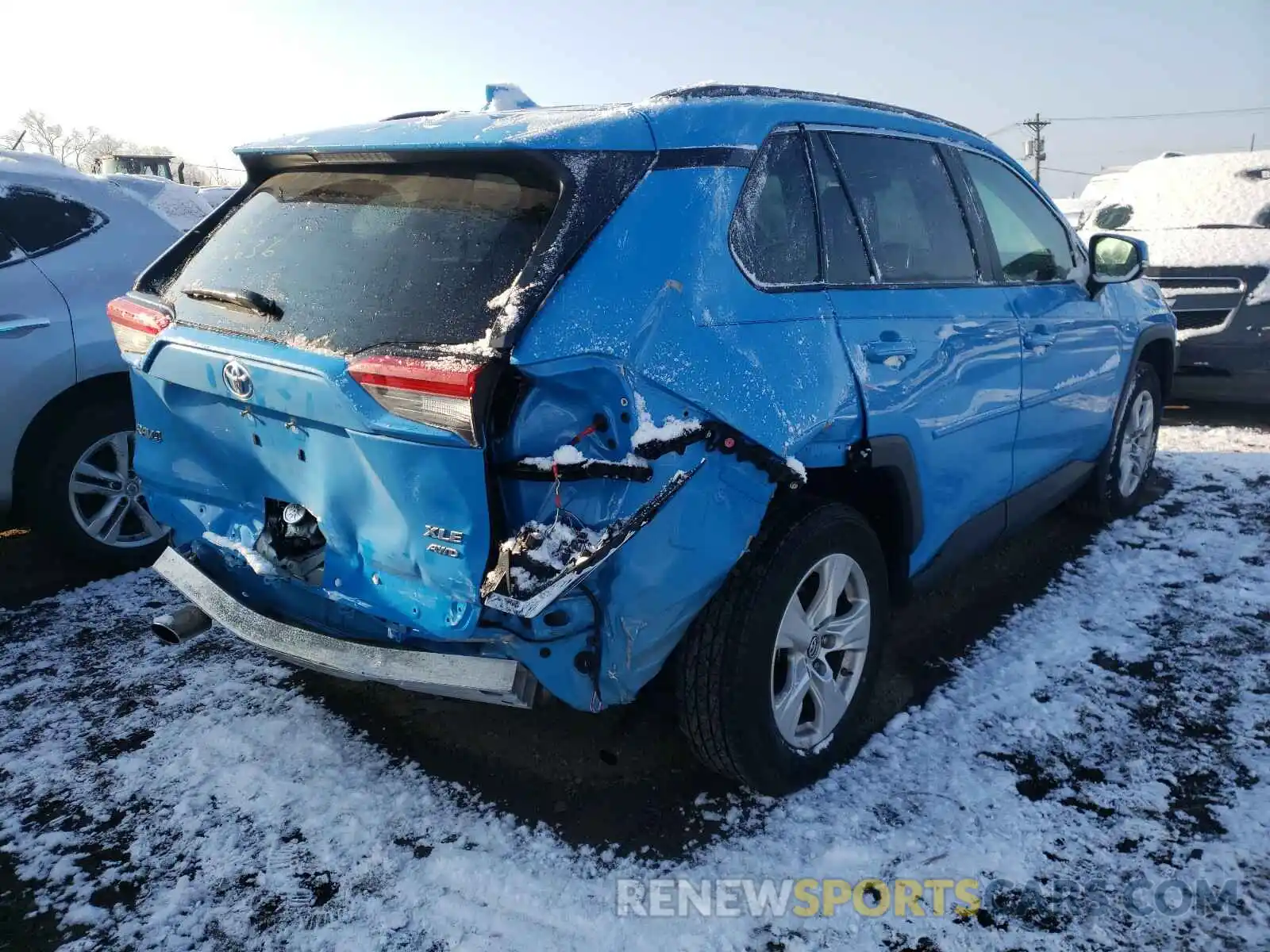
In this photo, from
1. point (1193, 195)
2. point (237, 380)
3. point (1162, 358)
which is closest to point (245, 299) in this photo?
point (237, 380)

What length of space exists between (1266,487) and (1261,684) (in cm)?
276

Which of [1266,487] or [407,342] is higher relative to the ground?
[407,342]

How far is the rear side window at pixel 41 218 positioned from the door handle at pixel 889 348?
3.72 metres

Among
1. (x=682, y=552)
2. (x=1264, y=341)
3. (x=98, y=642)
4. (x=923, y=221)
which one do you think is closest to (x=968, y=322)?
(x=923, y=221)

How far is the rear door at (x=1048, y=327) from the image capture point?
3494mm

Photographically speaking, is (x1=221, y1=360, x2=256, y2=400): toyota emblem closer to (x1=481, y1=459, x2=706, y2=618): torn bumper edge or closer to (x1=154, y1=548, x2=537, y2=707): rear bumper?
(x1=154, y1=548, x2=537, y2=707): rear bumper

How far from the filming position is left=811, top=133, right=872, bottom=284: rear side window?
262cm

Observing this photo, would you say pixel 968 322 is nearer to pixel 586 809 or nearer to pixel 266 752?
pixel 586 809

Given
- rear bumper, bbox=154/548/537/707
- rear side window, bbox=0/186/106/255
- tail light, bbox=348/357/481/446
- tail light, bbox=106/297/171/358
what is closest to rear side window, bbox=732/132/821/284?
tail light, bbox=348/357/481/446

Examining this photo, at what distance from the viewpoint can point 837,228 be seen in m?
2.67

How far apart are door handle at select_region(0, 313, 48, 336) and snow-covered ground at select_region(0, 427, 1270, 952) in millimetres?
1322

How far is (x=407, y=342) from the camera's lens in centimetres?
209

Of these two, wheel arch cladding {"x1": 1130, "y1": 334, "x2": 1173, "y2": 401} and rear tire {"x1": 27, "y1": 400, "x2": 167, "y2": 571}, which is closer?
rear tire {"x1": 27, "y1": 400, "x2": 167, "y2": 571}

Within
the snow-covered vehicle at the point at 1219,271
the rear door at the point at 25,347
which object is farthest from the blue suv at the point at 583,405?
the snow-covered vehicle at the point at 1219,271
